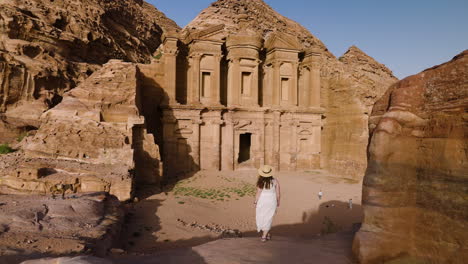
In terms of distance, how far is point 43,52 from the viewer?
16031 mm

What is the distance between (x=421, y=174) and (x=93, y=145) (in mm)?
11798

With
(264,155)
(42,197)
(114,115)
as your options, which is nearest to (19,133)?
(114,115)

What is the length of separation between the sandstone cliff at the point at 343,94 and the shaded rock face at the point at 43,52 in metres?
7.93

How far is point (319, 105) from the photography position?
22656 millimetres

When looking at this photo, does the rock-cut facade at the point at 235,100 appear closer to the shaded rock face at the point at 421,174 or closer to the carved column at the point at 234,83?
the carved column at the point at 234,83

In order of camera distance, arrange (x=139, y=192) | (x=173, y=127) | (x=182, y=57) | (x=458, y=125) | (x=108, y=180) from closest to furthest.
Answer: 1. (x=458, y=125)
2. (x=108, y=180)
3. (x=139, y=192)
4. (x=173, y=127)
5. (x=182, y=57)

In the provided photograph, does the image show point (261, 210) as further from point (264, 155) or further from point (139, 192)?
point (264, 155)

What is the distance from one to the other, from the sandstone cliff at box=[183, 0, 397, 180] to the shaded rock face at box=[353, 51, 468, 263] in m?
14.4

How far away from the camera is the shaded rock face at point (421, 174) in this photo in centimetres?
362

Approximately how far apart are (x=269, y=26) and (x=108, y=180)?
86.2ft

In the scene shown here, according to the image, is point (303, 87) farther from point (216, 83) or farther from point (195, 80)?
point (195, 80)

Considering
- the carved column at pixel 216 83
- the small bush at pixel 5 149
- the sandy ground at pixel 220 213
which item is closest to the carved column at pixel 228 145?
the carved column at pixel 216 83

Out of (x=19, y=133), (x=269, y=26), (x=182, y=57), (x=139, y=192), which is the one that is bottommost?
(x=139, y=192)

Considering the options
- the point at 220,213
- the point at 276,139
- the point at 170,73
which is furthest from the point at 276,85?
the point at 220,213
